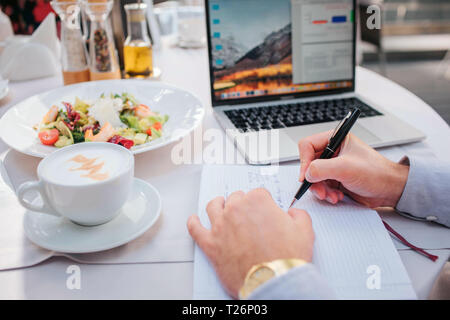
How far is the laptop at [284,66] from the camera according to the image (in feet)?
2.86

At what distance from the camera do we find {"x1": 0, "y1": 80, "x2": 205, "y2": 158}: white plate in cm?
71

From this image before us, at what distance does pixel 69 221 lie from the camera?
538mm

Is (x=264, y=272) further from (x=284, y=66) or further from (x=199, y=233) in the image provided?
(x=284, y=66)

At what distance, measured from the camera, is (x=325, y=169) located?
0.57 metres

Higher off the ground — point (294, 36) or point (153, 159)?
point (294, 36)

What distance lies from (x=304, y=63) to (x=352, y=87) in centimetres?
16

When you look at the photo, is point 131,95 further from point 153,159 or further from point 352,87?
point 352,87

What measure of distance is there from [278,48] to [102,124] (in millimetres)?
472

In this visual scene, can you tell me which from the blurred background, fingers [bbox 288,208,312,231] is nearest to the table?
fingers [bbox 288,208,312,231]

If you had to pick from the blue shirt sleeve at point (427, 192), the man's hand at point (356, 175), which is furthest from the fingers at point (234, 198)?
the blue shirt sleeve at point (427, 192)
